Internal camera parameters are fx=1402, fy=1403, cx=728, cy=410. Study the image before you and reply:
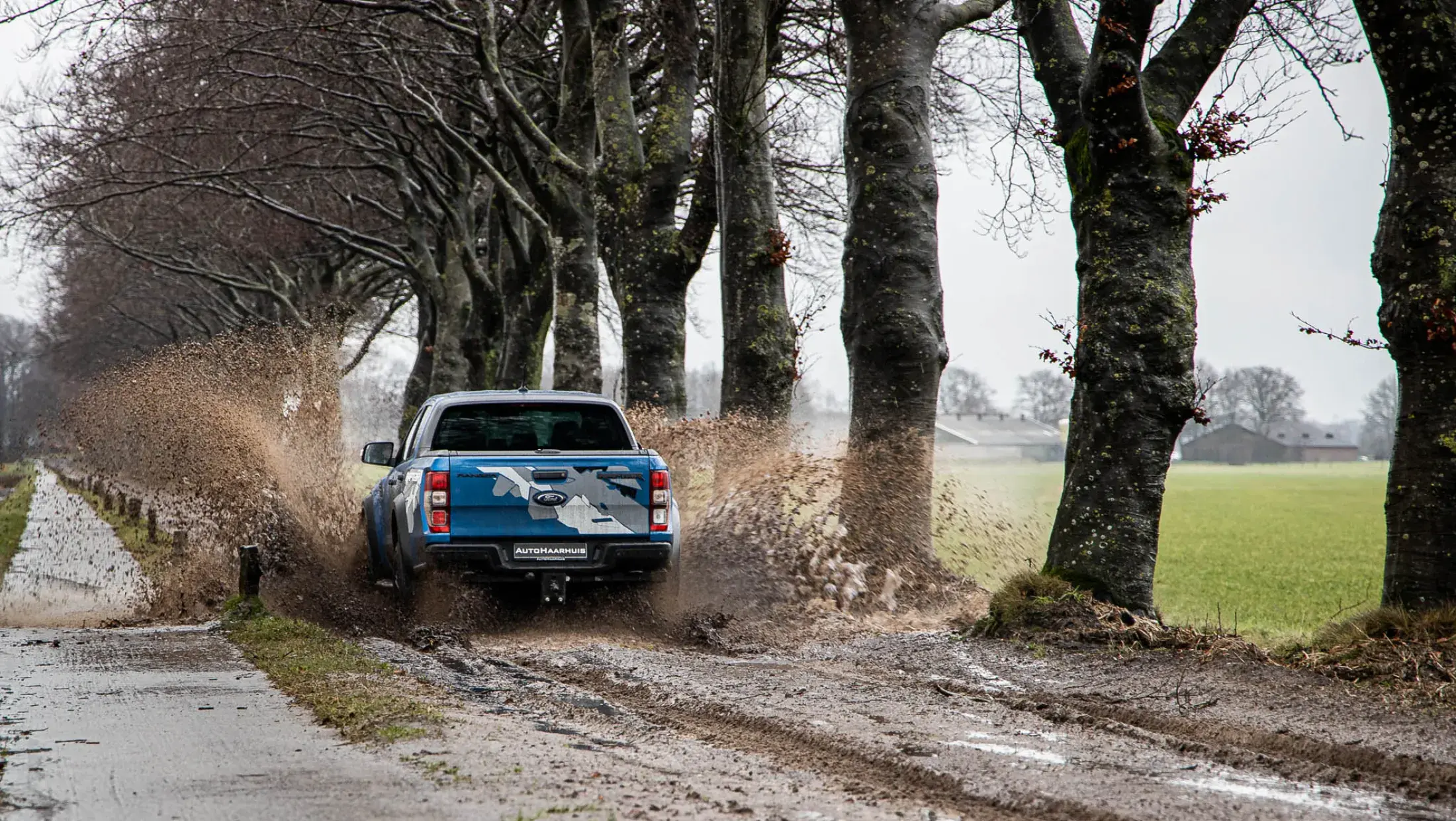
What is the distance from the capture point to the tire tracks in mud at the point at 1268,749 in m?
5.29

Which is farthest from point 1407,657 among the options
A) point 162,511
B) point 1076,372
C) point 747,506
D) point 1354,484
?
point 1354,484

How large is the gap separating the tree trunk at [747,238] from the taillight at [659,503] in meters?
4.81

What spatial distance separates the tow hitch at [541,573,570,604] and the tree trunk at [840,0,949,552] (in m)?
3.21

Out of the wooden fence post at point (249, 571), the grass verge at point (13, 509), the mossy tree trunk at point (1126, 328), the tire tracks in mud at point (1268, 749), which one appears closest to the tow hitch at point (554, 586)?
the wooden fence post at point (249, 571)

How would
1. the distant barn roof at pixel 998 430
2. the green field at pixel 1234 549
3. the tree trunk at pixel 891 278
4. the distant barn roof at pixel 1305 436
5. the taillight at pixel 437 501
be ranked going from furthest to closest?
the distant barn roof at pixel 1305 436 < the distant barn roof at pixel 998 430 < the green field at pixel 1234 549 < the tree trunk at pixel 891 278 < the taillight at pixel 437 501

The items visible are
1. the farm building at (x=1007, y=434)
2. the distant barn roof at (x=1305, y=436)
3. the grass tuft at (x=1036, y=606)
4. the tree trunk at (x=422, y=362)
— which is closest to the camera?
the grass tuft at (x=1036, y=606)

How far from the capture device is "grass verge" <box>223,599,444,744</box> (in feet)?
20.9

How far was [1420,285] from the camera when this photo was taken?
796 centimetres

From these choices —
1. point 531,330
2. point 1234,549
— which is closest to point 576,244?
point 531,330

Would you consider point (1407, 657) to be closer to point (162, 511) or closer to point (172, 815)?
point (172, 815)

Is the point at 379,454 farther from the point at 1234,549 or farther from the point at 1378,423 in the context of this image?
the point at 1378,423

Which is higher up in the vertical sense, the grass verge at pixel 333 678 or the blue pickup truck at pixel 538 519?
the blue pickup truck at pixel 538 519

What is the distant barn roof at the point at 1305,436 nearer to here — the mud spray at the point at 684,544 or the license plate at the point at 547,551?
the mud spray at the point at 684,544

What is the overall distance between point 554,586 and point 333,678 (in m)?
2.40
